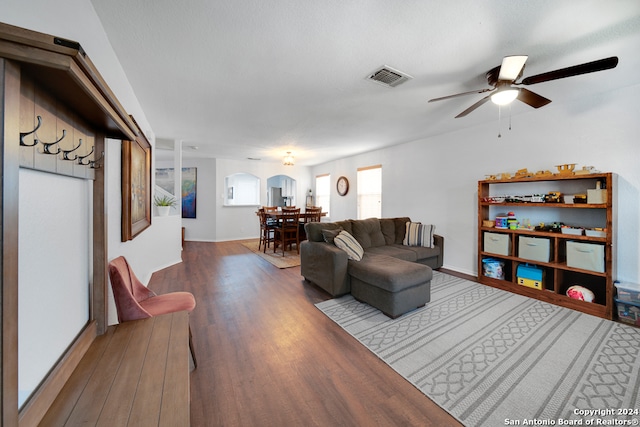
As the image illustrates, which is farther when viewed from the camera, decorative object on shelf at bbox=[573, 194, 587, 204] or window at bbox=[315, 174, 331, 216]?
window at bbox=[315, 174, 331, 216]

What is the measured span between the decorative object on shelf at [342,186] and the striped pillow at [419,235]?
2681 millimetres

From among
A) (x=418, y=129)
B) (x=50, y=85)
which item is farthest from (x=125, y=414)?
(x=418, y=129)

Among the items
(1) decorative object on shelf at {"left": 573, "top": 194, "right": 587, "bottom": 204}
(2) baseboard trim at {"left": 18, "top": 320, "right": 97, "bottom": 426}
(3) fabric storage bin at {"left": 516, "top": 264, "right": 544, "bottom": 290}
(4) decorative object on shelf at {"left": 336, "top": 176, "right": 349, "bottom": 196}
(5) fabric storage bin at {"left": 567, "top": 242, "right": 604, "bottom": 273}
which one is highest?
(4) decorative object on shelf at {"left": 336, "top": 176, "right": 349, "bottom": 196}

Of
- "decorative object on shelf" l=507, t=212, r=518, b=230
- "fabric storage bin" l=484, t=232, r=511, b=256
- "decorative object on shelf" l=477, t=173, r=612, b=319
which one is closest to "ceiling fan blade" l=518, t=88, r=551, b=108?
"decorative object on shelf" l=477, t=173, r=612, b=319

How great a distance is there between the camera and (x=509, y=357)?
1.93m

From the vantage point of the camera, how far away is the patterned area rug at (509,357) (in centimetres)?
148

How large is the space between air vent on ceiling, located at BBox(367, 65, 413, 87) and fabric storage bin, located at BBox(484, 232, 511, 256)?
101 inches

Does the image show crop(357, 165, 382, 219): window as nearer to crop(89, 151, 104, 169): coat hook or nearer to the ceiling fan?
the ceiling fan

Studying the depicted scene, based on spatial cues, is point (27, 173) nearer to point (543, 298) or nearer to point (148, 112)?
point (148, 112)

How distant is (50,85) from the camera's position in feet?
2.37

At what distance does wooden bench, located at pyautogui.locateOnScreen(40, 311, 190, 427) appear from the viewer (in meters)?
0.82

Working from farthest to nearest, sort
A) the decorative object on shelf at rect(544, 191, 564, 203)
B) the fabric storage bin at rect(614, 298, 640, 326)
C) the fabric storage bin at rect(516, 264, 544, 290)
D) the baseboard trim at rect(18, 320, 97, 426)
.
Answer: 1. the fabric storage bin at rect(516, 264, 544, 290)
2. the decorative object on shelf at rect(544, 191, 564, 203)
3. the fabric storage bin at rect(614, 298, 640, 326)
4. the baseboard trim at rect(18, 320, 97, 426)

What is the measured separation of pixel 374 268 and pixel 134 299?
215cm

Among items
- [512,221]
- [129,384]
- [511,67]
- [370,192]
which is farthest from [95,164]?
[370,192]
